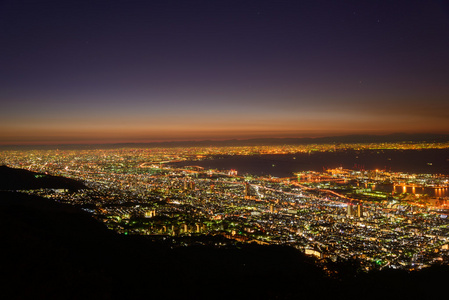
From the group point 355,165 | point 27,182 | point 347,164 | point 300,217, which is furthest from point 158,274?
point 347,164

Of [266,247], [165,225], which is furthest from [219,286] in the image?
[165,225]

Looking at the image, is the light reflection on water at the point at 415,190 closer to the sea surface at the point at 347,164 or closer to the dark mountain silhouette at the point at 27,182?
the sea surface at the point at 347,164

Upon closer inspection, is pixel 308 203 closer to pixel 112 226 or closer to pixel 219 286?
pixel 112 226

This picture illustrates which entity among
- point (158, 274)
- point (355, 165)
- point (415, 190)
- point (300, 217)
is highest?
point (158, 274)

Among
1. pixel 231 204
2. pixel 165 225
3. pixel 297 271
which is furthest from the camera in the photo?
pixel 231 204

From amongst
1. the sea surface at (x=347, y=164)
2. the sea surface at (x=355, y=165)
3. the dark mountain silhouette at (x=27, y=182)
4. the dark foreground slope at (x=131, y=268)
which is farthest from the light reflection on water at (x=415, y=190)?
the dark mountain silhouette at (x=27, y=182)

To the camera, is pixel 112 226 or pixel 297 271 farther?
pixel 112 226

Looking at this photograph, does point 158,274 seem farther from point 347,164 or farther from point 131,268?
point 347,164

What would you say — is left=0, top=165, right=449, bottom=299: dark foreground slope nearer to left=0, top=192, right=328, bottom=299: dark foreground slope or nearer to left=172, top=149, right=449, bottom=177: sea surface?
left=0, top=192, right=328, bottom=299: dark foreground slope
